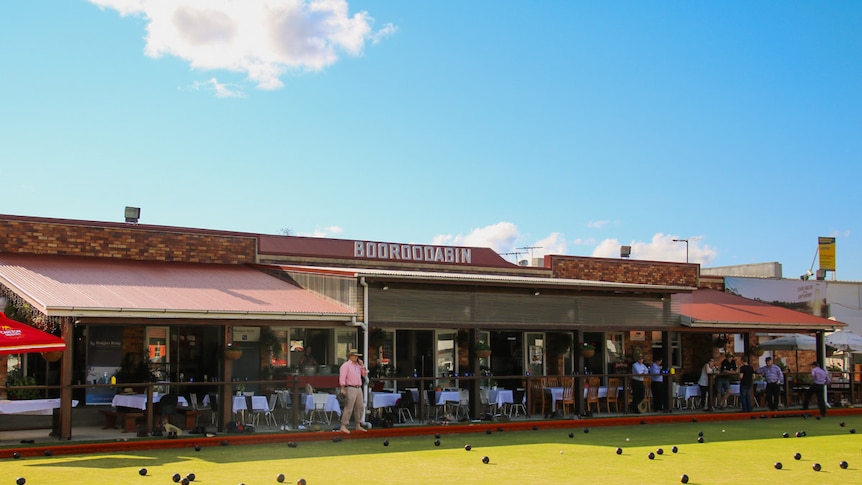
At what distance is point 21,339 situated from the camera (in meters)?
13.9

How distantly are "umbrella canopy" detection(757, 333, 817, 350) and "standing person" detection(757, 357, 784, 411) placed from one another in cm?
339

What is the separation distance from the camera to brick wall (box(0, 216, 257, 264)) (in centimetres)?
1844

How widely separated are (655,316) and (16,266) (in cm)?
1372

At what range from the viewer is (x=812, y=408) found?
24.3 meters

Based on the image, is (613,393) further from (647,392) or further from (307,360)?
(307,360)

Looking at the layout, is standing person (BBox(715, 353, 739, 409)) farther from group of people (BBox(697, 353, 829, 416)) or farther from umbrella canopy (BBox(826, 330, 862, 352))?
umbrella canopy (BBox(826, 330, 862, 352))

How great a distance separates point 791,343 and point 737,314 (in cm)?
321

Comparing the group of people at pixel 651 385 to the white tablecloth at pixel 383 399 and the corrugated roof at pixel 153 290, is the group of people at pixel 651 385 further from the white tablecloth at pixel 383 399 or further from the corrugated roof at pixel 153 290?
the corrugated roof at pixel 153 290

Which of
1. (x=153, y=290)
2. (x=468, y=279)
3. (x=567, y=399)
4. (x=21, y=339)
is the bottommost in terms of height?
(x=567, y=399)

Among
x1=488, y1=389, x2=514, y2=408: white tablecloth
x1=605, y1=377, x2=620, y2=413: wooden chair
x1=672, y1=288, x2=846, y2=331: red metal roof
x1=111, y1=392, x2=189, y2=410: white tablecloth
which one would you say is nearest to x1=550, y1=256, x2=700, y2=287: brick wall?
x1=672, y1=288, x2=846, y2=331: red metal roof

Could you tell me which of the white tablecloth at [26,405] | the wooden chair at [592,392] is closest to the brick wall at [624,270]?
the wooden chair at [592,392]

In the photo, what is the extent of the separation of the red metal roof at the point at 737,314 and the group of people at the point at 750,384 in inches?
41.2

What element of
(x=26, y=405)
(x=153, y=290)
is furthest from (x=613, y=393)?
(x=26, y=405)

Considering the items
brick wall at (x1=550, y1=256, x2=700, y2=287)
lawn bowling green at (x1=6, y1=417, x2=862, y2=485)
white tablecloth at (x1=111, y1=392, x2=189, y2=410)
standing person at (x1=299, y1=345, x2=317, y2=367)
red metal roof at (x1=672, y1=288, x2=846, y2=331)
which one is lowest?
lawn bowling green at (x1=6, y1=417, x2=862, y2=485)
